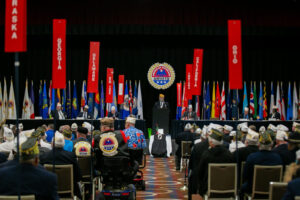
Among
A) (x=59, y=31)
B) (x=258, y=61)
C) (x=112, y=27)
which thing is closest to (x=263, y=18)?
(x=258, y=61)

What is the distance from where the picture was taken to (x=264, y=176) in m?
6.14

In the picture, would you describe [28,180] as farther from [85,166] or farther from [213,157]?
[85,166]

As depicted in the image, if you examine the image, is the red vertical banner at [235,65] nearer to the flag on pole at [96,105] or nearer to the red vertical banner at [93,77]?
the red vertical banner at [93,77]

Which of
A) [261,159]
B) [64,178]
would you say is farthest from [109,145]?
[261,159]

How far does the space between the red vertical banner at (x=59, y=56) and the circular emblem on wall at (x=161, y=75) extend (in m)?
17.0

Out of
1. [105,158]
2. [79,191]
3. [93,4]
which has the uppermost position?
[93,4]

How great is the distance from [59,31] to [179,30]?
16.6 metres

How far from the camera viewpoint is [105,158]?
21.5 ft

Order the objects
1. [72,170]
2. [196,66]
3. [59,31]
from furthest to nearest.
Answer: [196,66] → [59,31] → [72,170]

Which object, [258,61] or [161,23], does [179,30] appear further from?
[258,61]

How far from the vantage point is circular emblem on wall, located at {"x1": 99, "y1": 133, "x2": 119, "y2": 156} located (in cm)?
655

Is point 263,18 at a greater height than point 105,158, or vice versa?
point 263,18

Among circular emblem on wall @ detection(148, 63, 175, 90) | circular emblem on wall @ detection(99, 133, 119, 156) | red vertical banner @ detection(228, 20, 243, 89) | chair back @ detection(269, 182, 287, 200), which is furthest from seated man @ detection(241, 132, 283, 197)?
circular emblem on wall @ detection(148, 63, 175, 90)

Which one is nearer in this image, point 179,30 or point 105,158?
point 105,158
